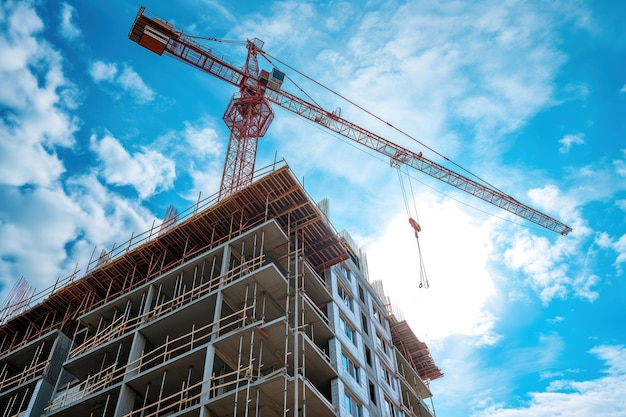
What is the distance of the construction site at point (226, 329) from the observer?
31.8 m

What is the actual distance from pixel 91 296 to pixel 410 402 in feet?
88.6

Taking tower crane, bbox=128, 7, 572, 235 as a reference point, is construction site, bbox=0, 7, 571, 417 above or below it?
below

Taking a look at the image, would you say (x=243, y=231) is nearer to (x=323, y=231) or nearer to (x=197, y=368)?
(x=323, y=231)

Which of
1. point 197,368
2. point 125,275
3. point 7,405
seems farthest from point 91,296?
point 197,368

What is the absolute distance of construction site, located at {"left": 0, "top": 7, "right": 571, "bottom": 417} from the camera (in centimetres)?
3177

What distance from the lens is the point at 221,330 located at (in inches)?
1366

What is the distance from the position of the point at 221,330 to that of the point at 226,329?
496mm

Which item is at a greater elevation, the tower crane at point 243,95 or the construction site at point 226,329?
the tower crane at point 243,95

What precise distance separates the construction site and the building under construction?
98 millimetres

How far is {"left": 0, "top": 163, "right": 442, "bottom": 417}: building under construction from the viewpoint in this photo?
104ft

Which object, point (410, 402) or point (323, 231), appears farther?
point (410, 402)

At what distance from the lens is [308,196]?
40.4 metres

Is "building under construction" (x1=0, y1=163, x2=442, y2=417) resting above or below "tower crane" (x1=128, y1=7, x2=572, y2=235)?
below

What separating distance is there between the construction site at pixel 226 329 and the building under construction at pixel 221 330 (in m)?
0.10
